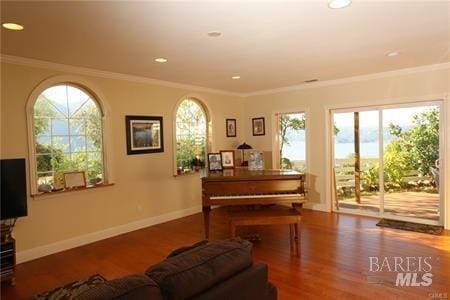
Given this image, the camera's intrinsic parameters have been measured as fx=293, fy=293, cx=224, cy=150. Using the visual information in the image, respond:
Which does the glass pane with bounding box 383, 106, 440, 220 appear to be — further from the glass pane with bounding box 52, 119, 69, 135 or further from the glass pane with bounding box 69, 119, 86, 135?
the glass pane with bounding box 52, 119, 69, 135

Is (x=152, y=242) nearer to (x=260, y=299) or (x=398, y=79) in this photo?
(x=260, y=299)

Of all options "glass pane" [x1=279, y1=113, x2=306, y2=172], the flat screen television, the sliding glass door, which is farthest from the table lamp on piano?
the flat screen television

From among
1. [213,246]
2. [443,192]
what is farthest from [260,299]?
[443,192]

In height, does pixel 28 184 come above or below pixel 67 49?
below

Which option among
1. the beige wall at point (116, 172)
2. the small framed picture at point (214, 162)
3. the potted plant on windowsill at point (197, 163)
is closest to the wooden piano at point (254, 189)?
the small framed picture at point (214, 162)

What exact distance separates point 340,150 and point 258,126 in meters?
1.85

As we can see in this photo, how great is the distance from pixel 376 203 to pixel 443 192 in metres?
1.05

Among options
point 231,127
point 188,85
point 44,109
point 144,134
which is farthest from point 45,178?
point 231,127

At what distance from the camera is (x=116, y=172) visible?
4.52 metres

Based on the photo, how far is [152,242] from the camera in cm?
417

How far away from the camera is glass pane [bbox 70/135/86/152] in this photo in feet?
13.7

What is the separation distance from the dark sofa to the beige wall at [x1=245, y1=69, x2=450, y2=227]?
4.38 m

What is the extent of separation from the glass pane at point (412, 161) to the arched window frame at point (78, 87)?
4.53m

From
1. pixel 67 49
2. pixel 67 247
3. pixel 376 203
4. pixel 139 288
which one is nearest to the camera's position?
pixel 139 288
